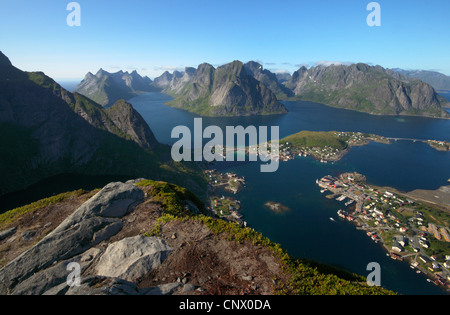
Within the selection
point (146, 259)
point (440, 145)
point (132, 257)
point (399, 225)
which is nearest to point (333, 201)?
point (399, 225)

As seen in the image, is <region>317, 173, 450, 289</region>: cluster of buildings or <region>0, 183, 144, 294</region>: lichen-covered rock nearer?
<region>0, 183, 144, 294</region>: lichen-covered rock

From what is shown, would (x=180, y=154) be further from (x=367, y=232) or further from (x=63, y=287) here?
(x=63, y=287)

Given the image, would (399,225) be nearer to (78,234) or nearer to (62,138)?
(78,234)

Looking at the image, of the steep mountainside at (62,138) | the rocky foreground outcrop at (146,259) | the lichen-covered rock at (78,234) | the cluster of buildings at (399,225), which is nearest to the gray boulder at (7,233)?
the rocky foreground outcrop at (146,259)

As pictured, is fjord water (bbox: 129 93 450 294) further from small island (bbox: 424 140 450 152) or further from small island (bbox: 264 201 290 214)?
small island (bbox: 424 140 450 152)

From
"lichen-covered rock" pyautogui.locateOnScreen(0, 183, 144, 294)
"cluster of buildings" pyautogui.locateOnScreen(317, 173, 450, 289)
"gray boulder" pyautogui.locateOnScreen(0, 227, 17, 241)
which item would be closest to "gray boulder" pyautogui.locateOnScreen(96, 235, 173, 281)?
"lichen-covered rock" pyautogui.locateOnScreen(0, 183, 144, 294)

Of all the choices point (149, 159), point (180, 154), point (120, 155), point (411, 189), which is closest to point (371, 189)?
point (411, 189)
